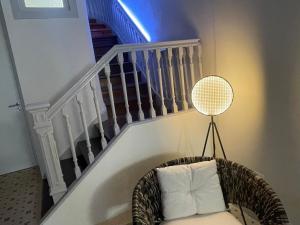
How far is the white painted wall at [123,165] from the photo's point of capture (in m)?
2.05

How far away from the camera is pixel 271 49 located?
5.68ft

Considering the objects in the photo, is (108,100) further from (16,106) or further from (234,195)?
(234,195)

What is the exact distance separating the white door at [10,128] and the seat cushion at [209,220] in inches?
101

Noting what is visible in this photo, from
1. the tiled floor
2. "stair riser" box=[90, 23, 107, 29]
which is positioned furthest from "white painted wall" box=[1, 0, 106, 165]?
"stair riser" box=[90, 23, 107, 29]

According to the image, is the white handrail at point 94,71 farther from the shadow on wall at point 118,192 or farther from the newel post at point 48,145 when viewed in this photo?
the shadow on wall at point 118,192

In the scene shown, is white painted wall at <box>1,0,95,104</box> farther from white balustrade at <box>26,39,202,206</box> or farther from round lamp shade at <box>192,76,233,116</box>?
round lamp shade at <box>192,76,233,116</box>

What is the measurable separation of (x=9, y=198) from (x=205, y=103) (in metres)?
2.41

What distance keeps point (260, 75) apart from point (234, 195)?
95 cm

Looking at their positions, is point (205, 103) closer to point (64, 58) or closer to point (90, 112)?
point (90, 112)

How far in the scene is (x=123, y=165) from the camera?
2.18 metres

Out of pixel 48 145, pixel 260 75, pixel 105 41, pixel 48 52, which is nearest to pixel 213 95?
pixel 260 75

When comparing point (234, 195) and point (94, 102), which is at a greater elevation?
point (94, 102)

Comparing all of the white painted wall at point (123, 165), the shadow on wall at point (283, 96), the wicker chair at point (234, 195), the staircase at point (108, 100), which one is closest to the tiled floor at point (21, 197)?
the staircase at point (108, 100)

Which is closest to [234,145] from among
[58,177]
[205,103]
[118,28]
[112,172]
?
[205,103]
